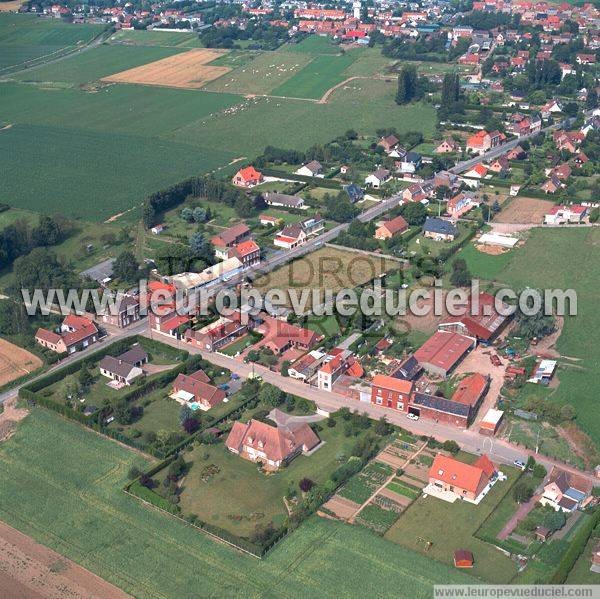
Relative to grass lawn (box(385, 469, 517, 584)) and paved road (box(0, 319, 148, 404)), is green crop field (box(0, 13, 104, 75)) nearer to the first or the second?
paved road (box(0, 319, 148, 404))

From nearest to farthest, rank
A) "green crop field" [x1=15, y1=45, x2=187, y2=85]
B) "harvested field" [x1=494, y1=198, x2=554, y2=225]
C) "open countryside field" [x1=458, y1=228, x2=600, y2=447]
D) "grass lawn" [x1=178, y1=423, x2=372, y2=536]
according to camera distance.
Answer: "grass lawn" [x1=178, y1=423, x2=372, y2=536], "open countryside field" [x1=458, y1=228, x2=600, y2=447], "harvested field" [x1=494, y1=198, x2=554, y2=225], "green crop field" [x1=15, y1=45, x2=187, y2=85]

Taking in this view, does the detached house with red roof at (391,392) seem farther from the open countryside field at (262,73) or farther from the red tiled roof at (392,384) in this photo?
the open countryside field at (262,73)

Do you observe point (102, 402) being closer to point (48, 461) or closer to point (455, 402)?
point (48, 461)

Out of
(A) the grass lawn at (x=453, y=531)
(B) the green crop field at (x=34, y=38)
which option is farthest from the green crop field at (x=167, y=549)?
(B) the green crop field at (x=34, y=38)

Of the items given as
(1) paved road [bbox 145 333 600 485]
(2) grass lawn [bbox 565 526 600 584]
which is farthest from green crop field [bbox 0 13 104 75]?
(2) grass lawn [bbox 565 526 600 584]

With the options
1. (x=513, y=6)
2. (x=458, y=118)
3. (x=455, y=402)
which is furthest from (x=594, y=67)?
(x=455, y=402)

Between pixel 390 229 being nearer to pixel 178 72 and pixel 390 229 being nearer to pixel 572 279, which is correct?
pixel 572 279
